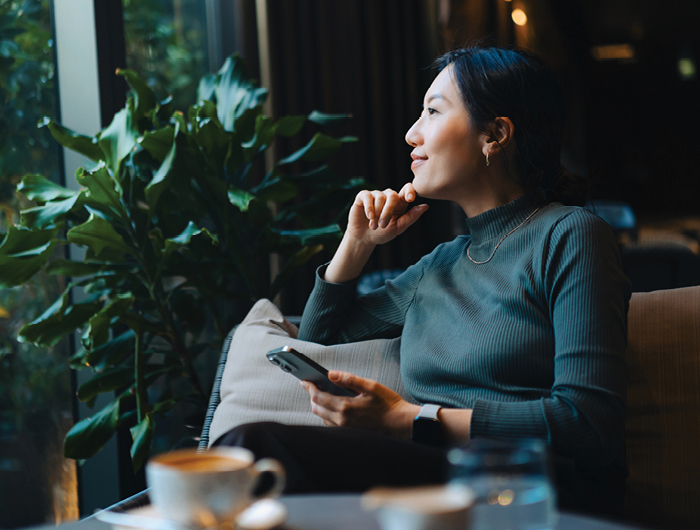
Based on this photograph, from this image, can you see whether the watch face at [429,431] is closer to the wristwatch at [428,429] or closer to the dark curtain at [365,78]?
the wristwatch at [428,429]

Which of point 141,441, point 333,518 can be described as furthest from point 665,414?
point 141,441

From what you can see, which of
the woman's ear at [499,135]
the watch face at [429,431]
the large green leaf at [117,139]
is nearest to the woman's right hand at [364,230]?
the woman's ear at [499,135]

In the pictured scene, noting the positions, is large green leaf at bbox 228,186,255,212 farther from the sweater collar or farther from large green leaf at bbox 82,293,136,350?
the sweater collar

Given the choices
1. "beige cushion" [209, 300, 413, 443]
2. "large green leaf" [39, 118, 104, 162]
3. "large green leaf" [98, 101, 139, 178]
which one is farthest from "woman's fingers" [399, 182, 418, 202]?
"large green leaf" [39, 118, 104, 162]

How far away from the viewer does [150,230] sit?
1726 millimetres

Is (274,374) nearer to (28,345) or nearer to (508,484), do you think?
(508,484)

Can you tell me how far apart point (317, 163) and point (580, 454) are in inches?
73.9

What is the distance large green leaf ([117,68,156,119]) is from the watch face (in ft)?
3.75

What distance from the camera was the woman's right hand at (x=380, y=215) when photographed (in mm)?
1441

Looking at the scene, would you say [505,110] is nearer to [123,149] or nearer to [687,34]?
[123,149]

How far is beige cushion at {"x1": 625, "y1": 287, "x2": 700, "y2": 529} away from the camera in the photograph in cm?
127

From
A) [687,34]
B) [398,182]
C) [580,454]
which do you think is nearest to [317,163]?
[398,182]

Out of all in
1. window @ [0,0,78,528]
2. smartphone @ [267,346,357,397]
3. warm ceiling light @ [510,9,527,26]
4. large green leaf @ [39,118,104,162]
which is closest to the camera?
smartphone @ [267,346,357,397]

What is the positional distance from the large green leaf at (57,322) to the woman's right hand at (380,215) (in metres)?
0.73
